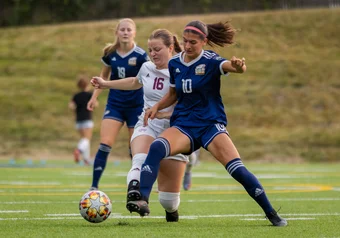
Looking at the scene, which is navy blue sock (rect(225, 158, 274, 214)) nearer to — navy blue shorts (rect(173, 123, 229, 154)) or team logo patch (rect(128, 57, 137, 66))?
navy blue shorts (rect(173, 123, 229, 154))

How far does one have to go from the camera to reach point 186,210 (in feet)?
30.4

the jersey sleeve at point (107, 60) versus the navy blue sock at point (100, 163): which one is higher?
the jersey sleeve at point (107, 60)

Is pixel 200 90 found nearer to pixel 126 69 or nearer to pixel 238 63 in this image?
pixel 238 63

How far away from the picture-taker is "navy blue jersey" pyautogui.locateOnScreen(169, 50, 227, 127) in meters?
7.61

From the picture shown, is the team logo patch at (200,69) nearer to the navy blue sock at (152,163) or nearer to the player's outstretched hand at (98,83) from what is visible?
the navy blue sock at (152,163)

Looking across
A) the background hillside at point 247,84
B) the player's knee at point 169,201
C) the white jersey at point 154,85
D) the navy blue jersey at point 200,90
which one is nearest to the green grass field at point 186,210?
the player's knee at point 169,201

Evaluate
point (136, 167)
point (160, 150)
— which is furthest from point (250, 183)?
point (136, 167)

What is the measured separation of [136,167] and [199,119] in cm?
81

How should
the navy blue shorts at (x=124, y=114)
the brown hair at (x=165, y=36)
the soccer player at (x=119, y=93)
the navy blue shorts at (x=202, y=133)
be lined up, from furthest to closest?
the navy blue shorts at (x=124, y=114) < the soccer player at (x=119, y=93) < the brown hair at (x=165, y=36) < the navy blue shorts at (x=202, y=133)

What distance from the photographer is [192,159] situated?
1259 centimetres

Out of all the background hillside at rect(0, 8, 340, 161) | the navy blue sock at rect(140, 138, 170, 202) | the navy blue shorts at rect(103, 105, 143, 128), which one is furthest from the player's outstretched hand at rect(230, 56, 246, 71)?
the background hillside at rect(0, 8, 340, 161)

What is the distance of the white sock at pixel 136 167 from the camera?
307 inches

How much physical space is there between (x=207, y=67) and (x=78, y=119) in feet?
45.1

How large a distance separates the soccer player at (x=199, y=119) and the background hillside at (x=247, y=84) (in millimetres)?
18446
